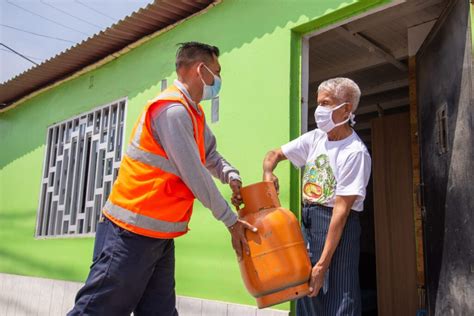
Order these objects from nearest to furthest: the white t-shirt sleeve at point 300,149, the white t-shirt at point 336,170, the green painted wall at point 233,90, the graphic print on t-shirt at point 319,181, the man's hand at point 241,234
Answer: the man's hand at point 241,234 → the white t-shirt at point 336,170 → the graphic print on t-shirt at point 319,181 → the white t-shirt sleeve at point 300,149 → the green painted wall at point 233,90

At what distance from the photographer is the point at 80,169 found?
5.46 meters

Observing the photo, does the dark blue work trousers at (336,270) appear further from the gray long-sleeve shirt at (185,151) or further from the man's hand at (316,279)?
the gray long-sleeve shirt at (185,151)

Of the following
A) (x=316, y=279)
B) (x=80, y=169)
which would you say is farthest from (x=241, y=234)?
(x=80, y=169)

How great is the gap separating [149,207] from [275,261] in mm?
604

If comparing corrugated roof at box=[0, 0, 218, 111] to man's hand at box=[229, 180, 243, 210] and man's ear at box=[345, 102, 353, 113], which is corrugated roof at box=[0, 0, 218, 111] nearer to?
man's ear at box=[345, 102, 353, 113]

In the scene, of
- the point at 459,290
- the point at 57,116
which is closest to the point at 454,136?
the point at 459,290

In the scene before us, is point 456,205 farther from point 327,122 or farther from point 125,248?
point 125,248

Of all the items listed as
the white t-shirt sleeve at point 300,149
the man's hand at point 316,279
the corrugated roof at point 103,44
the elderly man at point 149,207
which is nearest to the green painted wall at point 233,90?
the corrugated roof at point 103,44

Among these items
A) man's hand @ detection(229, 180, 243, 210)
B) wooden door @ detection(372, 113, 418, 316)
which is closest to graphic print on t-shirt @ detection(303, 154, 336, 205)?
man's hand @ detection(229, 180, 243, 210)

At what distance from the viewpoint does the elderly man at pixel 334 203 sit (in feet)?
6.69

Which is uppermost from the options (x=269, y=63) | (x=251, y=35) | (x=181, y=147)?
(x=251, y=35)

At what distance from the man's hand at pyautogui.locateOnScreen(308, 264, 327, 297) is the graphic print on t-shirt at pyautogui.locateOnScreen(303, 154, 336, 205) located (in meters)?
0.34

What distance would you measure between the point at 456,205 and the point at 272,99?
1.47 metres

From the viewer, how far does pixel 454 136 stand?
8.99ft
